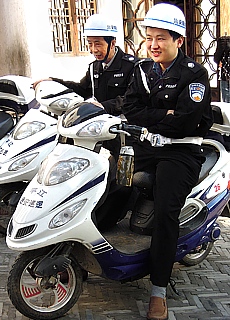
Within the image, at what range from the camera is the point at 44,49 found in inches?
360

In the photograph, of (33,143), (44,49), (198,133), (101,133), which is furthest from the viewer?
(44,49)

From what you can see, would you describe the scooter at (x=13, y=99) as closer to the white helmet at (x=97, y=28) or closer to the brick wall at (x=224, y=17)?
the white helmet at (x=97, y=28)

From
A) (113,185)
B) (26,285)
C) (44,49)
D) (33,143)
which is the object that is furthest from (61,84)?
(44,49)

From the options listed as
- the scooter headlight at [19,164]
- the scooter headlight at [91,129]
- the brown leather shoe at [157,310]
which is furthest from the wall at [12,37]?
the brown leather shoe at [157,310]

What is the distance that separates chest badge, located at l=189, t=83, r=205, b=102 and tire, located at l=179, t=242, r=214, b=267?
4.03ft

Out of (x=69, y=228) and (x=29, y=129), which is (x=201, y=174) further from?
(x=29, y=129)

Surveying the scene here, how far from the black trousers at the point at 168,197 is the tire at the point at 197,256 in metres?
0.76

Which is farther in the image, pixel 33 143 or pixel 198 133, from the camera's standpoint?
pixel 33 143

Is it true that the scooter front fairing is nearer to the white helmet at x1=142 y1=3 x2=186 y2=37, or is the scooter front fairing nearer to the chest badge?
the chest badge

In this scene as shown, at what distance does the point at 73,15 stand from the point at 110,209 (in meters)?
6.14

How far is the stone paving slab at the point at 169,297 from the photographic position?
3771 millimetres

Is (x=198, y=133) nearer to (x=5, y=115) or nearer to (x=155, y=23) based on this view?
(x=155, y=23)

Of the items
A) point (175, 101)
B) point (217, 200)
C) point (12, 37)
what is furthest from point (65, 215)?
point (12, 37)

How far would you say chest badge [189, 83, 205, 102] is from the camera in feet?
11.7
